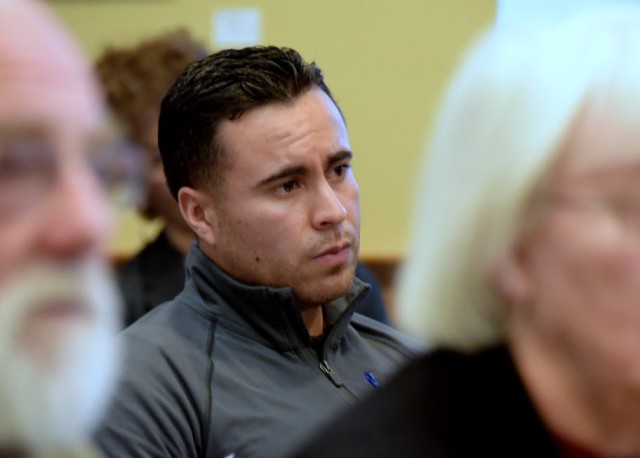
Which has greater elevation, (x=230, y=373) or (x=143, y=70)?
(x=143, y=70)

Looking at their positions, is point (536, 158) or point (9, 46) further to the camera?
point (536, 158)

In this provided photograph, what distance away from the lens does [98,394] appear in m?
0.97

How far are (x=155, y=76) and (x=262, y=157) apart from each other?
0.86 metres

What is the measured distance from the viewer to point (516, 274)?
124 cm

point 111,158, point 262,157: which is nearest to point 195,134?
point 262,157

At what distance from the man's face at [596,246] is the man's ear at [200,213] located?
1021 mm

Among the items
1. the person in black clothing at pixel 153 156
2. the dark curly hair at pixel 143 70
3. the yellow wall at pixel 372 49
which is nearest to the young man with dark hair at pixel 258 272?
the person in black clothing at pixel 153 156

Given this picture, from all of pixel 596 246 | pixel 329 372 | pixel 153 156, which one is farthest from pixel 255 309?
pixel 596 246

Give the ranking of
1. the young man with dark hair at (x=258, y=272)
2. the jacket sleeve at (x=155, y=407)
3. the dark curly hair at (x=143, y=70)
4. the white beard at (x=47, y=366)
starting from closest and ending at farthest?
the white beard at (x=47, y=366), the jacket sleeve at (x=155, y=407), the young man with dark hair at (x=258, y=272), the dark curly hair at (x=143, y=70)

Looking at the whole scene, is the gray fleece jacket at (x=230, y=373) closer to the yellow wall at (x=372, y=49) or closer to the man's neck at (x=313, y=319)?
the man's neck at (x=313, y=319)

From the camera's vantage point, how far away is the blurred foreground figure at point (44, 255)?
35.6 inches

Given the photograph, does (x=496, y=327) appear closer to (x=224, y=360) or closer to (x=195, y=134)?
(x=224, y=360)

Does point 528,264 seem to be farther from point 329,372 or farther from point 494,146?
point 329,372

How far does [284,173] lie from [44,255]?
115cm
